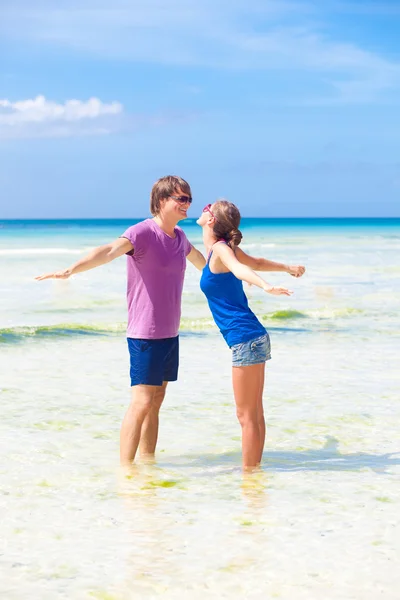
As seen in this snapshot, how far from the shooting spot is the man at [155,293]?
516 cm

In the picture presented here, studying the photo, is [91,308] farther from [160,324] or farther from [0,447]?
[160,324]

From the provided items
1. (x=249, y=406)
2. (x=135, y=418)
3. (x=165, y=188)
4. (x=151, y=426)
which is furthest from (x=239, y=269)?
(x=151, y=426)

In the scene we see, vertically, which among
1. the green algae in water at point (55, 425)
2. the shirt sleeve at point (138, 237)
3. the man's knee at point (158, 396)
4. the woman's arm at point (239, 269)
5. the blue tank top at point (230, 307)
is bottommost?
the green algae in water at point (55, 425)

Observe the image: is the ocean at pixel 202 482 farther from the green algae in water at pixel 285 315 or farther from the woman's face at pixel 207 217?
the green algae in water at pixel 285 315

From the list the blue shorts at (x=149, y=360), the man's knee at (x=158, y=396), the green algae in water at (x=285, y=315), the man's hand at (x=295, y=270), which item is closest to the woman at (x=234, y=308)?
the man's hand at (x=295, y=270)

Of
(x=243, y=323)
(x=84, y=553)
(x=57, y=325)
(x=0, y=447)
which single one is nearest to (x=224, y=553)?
(x=84, y=553)

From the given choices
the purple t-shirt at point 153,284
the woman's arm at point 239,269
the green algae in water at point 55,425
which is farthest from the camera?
the green algae in water at point 55,425

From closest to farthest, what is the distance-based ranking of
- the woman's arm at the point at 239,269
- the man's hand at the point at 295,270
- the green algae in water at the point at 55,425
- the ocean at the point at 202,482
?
1. the ocean at the point at 202,482
2. the woman's arm at the point at 239,269
3. the man's hand at the point at 295,270
4. the green algae in water at the point at 55,425

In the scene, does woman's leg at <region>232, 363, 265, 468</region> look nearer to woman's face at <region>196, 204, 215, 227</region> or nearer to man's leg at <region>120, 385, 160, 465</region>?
man's leg at <region>120, 385, 160, 465</region>

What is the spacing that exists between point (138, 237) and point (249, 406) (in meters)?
1.31

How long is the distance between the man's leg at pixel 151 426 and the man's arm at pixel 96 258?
1.03 metres

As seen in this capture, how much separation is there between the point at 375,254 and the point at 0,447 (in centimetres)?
3269

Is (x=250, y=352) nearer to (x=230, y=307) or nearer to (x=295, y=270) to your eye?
(x=230, y=307)

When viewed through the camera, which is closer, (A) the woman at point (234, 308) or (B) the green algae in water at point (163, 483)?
(A) the woman at point (234, 308)
